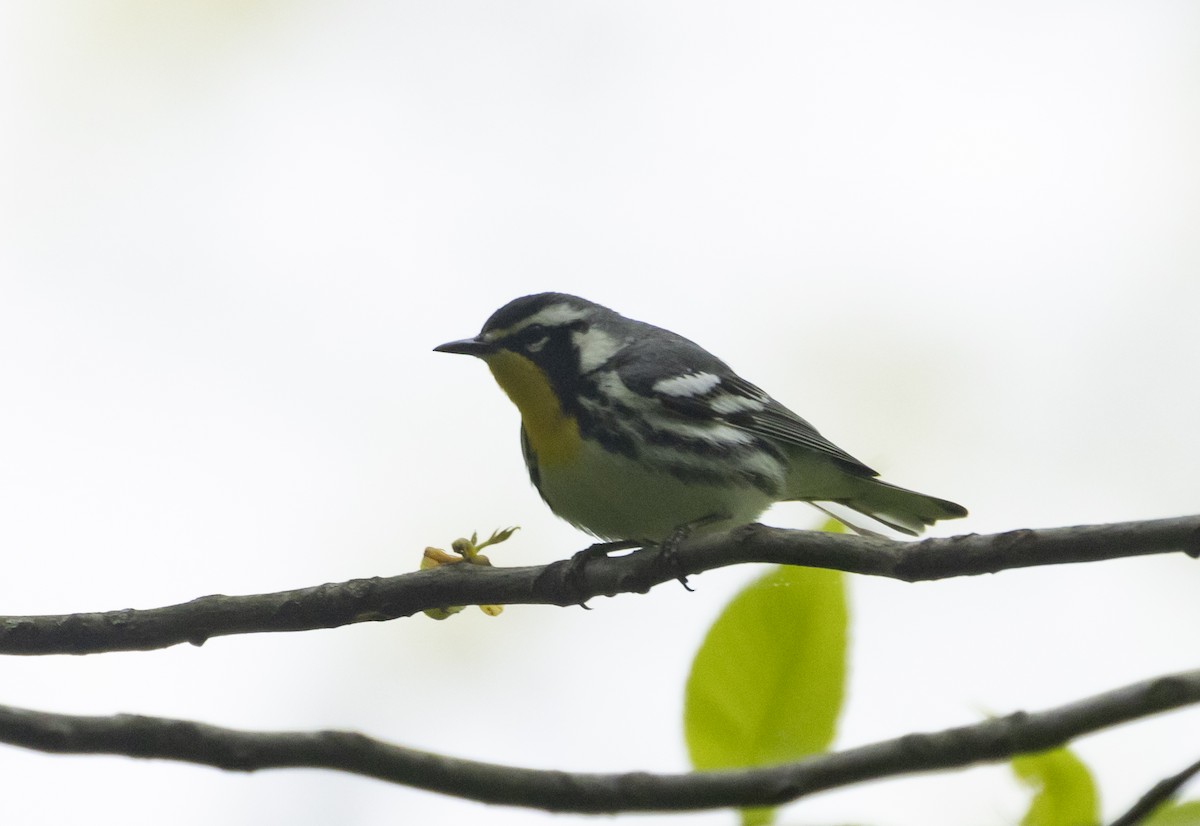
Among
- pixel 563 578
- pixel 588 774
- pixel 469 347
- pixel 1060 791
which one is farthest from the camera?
pixel 469 347

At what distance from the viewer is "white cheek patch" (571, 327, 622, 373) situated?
10.4 feet

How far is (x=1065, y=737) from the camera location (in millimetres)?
866

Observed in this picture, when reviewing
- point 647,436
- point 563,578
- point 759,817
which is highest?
point 647,436

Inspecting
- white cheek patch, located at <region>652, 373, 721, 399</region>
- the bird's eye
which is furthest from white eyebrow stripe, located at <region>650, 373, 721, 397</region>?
the bird's eye

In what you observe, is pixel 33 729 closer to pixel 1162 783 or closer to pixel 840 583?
pixel 840 583

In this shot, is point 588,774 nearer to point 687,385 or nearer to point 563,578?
point 563,578

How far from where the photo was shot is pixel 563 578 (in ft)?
6.68

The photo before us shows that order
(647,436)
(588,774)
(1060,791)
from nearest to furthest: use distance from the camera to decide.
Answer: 1. (1060,791)
2. (588,774)
3. (647,436)

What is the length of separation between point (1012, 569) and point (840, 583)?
49 centimetres

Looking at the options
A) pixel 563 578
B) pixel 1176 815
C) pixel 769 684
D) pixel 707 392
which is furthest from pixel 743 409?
pixel 1176 815

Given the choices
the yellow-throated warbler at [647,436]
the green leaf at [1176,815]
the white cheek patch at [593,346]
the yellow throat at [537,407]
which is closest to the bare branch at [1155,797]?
the green leaf at [1176,815]

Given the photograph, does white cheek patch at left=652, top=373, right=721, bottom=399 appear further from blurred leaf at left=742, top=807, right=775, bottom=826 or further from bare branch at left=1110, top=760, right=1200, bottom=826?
bare branch at left=1110, top=760, right=1200, bottom=826

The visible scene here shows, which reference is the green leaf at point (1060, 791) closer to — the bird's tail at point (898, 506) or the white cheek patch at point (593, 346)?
the white cheek patch at point (593, 346)

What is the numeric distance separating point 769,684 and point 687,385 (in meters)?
2.20
